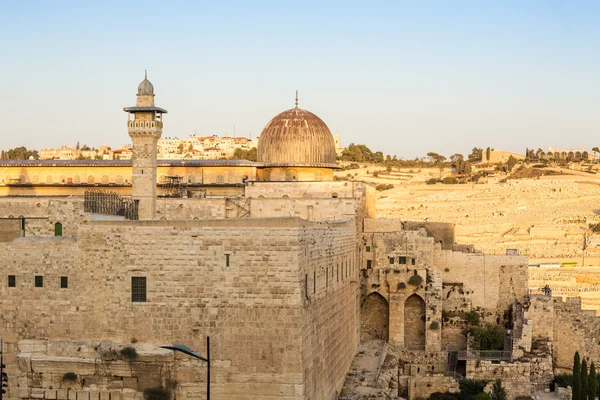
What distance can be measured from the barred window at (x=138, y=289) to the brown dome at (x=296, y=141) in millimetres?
14489

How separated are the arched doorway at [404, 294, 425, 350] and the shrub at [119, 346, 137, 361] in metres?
14.9

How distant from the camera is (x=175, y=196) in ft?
103

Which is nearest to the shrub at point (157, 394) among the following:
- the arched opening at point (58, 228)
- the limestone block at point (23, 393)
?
the limestone block at point (23, 393)

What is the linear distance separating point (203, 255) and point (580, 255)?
41801mm

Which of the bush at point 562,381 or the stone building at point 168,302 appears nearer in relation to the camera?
the stone building at point 168,302

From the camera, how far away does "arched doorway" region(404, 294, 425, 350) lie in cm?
3119

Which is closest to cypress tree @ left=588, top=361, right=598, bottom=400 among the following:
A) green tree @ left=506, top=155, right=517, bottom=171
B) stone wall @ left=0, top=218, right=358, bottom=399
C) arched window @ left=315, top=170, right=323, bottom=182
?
stone wall @ left=0, top=218, right=358, bottom=399

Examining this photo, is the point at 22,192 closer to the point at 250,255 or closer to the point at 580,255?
the point at 250,255

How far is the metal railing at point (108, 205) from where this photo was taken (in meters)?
21.0

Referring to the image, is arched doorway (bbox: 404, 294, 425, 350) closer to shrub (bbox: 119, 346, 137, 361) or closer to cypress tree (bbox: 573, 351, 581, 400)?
cypress tree (bbox: 573, 351, 581, 400)

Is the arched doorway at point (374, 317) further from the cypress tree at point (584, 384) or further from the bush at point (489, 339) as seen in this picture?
the cypress tree at point (584, 384)

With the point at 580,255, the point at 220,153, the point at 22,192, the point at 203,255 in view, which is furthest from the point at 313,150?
the point at 220,153

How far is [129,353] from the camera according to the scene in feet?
58.2

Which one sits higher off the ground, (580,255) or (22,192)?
(22,192)
